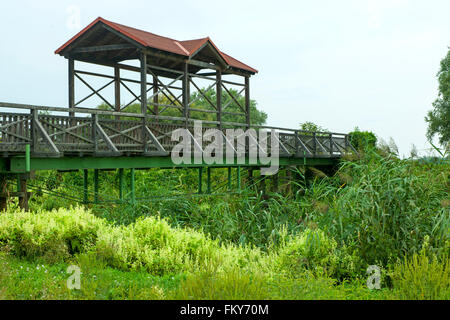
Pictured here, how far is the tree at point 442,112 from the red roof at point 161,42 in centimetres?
2277

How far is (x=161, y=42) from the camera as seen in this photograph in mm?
16125


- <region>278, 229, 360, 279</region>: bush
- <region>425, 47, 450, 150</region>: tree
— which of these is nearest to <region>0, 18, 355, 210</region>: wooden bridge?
<region>278, 229, 360, 279</region>: bush

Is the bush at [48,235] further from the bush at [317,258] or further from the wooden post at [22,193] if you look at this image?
the bush at [317,258]

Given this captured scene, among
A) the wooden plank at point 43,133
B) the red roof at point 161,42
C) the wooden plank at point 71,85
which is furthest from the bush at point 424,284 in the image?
the wooden plank at point 71,85

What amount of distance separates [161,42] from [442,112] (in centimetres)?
2776

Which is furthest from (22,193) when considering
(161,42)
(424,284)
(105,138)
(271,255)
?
(424,284)

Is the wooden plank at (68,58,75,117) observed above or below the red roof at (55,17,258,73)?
below

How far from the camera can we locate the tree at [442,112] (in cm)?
3606

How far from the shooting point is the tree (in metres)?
36.1

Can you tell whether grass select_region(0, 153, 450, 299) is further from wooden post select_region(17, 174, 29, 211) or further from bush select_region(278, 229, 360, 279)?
wooden post select_region(17, 174, 29, 211)

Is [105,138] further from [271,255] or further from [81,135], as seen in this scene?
[271,255]

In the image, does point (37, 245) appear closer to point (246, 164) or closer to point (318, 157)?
point (246, 164)

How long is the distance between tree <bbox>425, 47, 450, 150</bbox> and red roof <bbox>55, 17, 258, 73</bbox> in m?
22.8
